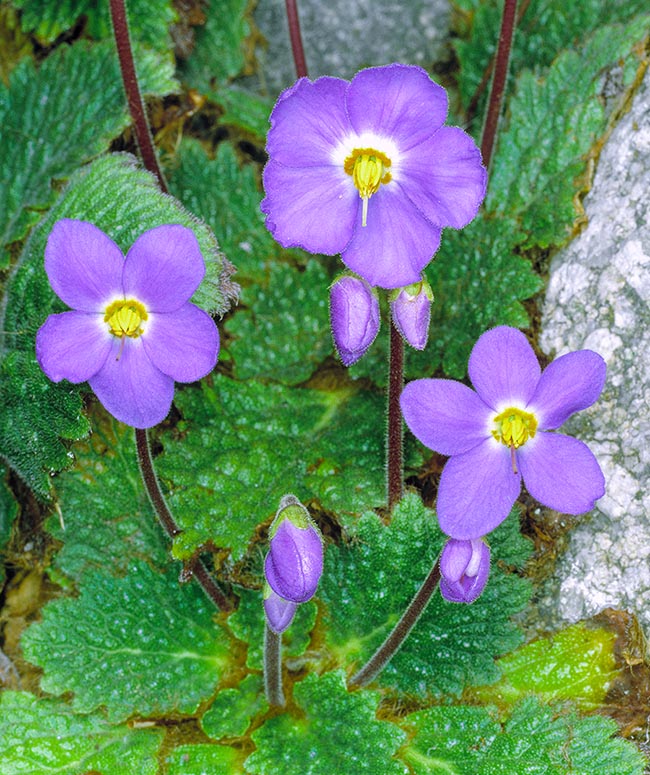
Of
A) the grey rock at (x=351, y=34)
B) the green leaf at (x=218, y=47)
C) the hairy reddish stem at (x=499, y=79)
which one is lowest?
the hairy reddish stem at (x=499, y=79)

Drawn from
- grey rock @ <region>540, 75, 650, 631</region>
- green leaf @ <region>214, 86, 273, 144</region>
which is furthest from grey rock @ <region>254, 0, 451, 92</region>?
grey rock @ <region>540, 75, 650, 631</region>

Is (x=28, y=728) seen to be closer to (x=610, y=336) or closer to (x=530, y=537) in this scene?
(x=530, y=537)

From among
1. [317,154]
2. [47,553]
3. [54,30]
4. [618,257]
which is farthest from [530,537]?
[54,30]

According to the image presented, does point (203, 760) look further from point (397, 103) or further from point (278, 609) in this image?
point (397, 103)

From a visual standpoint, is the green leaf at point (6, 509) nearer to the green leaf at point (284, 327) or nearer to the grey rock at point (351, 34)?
the green leaf at point (284, 327)

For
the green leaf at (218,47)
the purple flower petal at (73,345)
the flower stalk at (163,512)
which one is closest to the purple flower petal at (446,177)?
the purple flower petal at (73,345)

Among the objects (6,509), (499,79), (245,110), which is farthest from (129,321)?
(245,110)
